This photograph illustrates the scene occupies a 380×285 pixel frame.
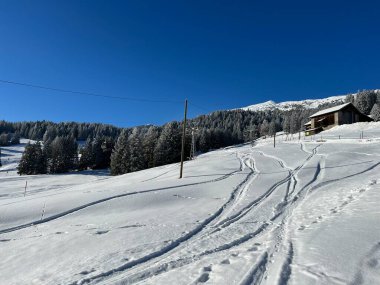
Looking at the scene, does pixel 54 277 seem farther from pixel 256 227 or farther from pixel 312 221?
pixel 312 221

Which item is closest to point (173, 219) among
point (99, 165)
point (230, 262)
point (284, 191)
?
point (230, 262)

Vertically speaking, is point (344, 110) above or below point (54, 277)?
above

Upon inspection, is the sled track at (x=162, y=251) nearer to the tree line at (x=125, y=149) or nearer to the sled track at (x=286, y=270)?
the sled track at (x=286, y=270)

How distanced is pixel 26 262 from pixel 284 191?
14.4m

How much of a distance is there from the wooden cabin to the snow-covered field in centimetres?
6946

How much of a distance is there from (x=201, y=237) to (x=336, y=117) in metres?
83.3

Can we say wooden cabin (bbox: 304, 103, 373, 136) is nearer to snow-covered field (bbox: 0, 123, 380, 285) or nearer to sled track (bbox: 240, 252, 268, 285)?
snow-covered field (bbox: 0, 123, 380, 285)

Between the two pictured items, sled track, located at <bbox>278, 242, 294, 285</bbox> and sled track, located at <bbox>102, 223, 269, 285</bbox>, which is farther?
sled track, located at <bbox>102, 223, 269, 285</bbox>

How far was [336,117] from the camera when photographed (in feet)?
268

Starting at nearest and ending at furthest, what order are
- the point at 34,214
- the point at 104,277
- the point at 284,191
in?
the point at 104,277, the point at 34,214, the point at 284,191

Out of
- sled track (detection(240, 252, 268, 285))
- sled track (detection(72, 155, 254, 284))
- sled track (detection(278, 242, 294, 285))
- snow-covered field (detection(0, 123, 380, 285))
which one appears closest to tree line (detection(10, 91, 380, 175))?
snow-covered field (detection(0, 123, 380, 285))

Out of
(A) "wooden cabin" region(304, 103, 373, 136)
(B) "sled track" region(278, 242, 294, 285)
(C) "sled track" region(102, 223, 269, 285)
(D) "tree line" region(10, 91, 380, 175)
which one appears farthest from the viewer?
(A) "wooden cabin" region(304, 103, 373, 136)

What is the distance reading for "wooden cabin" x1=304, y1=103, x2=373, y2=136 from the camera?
8125 cm

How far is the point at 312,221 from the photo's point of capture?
10977 millimetres
